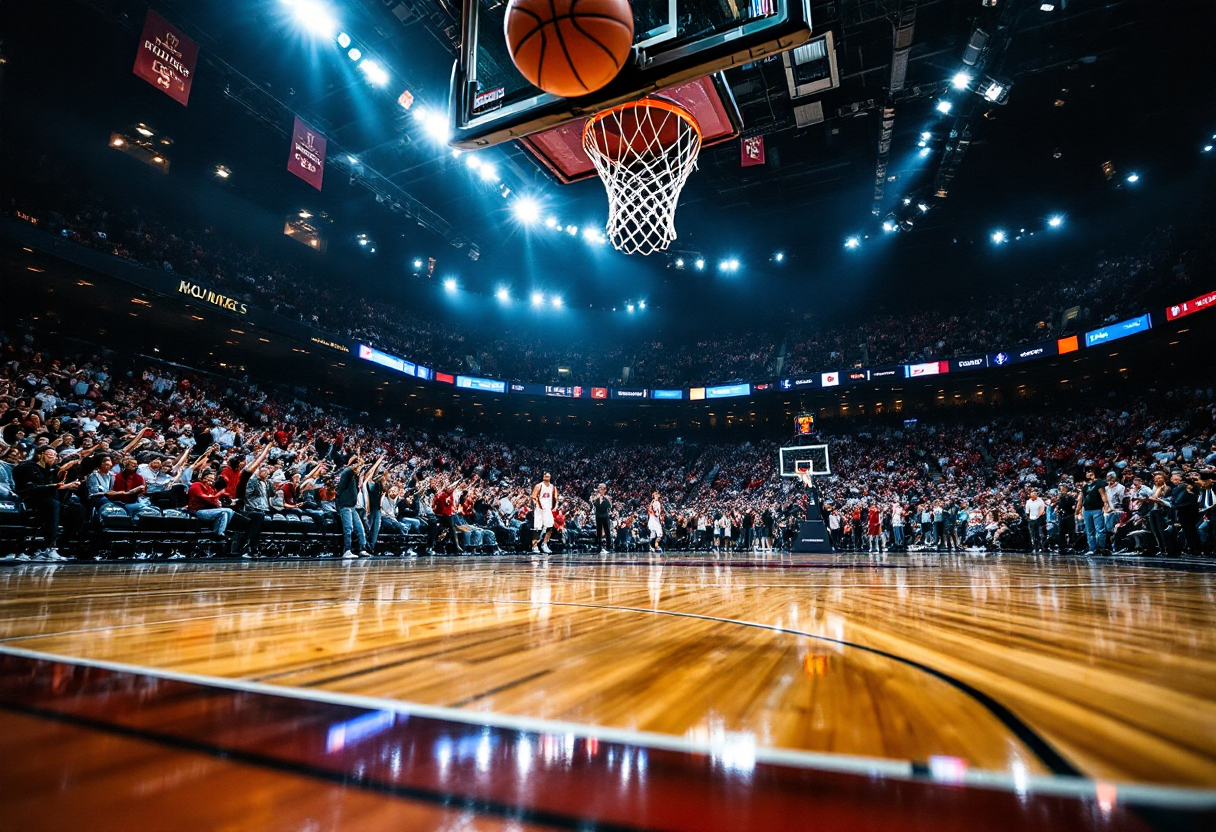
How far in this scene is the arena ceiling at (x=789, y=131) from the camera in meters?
9.33

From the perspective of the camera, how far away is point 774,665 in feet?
2.00

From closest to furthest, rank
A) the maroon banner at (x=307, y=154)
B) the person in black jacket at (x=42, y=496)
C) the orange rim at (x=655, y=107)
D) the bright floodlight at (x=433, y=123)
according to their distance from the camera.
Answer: the person in black jacket at (x=42, y=496), the orange rim at (x=655, y=107), the maroon banner at (x=307, y=154), the bright floodlight at (x=433, y=123)

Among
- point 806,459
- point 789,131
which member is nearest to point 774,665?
point 789,131

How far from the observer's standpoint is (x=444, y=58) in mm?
9914

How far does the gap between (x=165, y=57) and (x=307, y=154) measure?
102 inches

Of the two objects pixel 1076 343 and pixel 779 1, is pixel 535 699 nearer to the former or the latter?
pixel 779 1

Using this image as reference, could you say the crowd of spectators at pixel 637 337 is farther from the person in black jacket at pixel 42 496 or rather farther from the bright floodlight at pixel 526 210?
the person in black jacket at pixel 42 496

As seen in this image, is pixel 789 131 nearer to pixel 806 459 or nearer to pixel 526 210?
pixel 526 210

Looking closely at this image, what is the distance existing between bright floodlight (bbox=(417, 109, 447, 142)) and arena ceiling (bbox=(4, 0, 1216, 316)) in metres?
0.12

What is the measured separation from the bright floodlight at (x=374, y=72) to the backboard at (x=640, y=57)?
6827 millimetres

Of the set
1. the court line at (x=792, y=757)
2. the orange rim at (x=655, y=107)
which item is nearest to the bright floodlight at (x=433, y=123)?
the orange rim at (x=655, y=107)

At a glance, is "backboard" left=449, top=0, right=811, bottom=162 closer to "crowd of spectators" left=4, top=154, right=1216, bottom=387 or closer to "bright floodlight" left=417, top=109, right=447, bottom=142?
"bright floodlight" left=417, top=109, right=447, bottom=142

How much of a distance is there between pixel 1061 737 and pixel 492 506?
9.40 metres

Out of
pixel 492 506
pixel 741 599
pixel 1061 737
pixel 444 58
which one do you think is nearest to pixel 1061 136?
pixel 444 58
